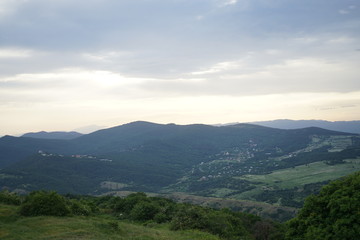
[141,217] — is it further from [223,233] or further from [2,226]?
[2,226]

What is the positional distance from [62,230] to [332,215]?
66.0ft

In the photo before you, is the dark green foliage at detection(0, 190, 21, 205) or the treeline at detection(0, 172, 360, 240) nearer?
the treeline at detection(0, 172, 360, 240)

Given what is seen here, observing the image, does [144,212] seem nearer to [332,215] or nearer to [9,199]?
[9,199]

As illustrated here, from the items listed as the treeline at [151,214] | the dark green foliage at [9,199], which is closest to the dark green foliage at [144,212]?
the treeline at [151,214]

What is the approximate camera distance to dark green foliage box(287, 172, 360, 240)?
18.3 metres

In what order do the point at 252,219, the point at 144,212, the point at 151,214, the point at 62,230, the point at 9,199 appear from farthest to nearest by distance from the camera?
the point at 252,219 < the point at 151,214 < the point at 144,212 < the point at 9,199 < the point at 62,230

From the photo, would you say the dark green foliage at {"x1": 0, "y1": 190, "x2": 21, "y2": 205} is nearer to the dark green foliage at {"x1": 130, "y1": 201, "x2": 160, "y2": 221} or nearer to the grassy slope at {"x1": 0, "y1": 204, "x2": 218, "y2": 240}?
the grassy slope at {"x1": 0, "y1": 204, "x2": 218, "y2": 240}

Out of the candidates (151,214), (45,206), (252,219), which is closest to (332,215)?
(151,214)

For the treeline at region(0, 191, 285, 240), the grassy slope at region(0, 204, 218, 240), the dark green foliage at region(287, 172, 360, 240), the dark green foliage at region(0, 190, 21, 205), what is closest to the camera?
the dark green foliage at region(287, 172, 360, 240)

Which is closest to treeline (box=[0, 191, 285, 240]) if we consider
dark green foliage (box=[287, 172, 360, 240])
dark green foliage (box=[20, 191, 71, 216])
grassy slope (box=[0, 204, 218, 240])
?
dark green foliage (box=[20, 191, 71, 216])

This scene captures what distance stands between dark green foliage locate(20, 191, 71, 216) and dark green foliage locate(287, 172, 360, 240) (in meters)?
21.2

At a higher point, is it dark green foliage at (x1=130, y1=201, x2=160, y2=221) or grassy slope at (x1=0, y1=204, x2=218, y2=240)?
grassy slope at (x1=0, y1=204, x2=218, y2=240)

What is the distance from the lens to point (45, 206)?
27156 millimetres

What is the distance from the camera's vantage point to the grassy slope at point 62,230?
66.4ft
